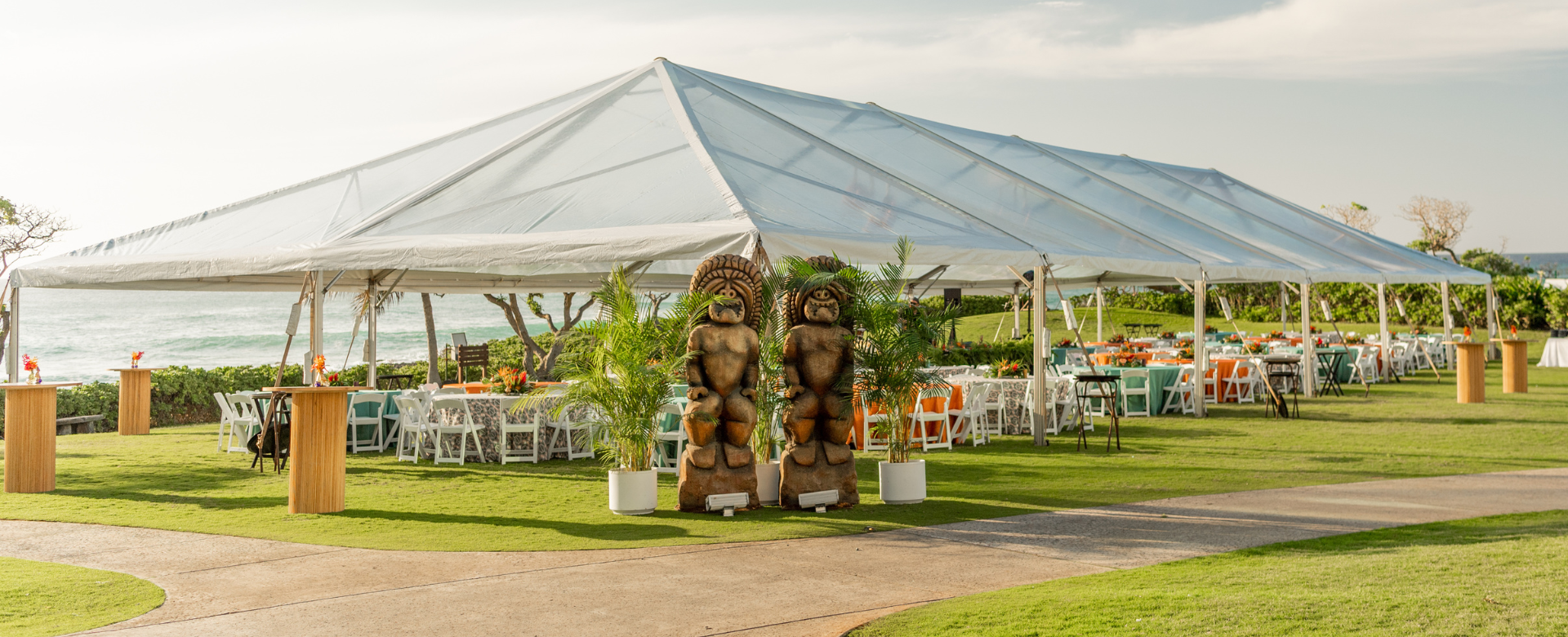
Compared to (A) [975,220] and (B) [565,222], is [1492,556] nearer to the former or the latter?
(A) [975,220]

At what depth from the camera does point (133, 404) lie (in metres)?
16.0

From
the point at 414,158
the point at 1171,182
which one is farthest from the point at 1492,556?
the point at 1171,182

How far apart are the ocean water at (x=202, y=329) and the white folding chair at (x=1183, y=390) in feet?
119

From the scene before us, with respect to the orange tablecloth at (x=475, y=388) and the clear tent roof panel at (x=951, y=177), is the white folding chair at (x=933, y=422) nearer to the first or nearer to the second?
the clear tent roof panel at (x=951, y=177)

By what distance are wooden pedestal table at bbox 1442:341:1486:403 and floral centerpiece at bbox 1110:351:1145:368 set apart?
4.98 metres

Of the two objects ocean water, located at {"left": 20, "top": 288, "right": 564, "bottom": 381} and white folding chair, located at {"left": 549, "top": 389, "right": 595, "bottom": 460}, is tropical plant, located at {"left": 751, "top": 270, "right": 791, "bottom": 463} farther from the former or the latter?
ocean water, located at {"left": 20, "top": 288, "right": 564, "bottom": 381}

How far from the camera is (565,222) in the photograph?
1007 centimetres

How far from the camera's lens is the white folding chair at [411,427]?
38.8 feet

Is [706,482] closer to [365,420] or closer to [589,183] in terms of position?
[589,183]

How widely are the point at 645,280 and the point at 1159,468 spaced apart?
36.2 feet

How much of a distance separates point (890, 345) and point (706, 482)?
171 cm

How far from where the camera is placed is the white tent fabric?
31.6 ft

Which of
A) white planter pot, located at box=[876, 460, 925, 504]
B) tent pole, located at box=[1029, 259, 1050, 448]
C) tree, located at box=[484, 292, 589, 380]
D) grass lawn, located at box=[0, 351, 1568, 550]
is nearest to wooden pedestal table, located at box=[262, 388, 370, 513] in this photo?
grass lawn, located at box=[0, 351, 1568, 550]

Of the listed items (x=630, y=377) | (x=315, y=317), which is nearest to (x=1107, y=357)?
(x=630, y=377)
